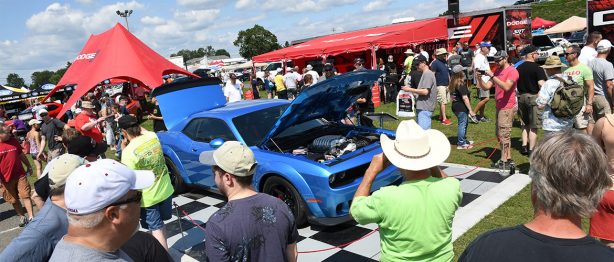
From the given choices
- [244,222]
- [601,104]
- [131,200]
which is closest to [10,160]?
[244,222]

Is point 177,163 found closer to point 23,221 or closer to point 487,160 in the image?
point 23,221

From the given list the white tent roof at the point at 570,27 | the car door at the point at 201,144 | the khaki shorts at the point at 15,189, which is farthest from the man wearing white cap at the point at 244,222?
the white tent roof at the point at 570,27

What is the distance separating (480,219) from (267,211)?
3.09 meters

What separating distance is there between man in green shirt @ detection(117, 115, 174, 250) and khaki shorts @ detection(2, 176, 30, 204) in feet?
10.5

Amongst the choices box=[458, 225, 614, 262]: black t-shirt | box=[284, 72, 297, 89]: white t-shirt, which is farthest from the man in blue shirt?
box=[458, 225, 614, 262]: black t-shirt

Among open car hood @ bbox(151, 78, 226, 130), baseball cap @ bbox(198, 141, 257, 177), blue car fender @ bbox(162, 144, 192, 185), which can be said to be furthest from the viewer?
open car hood @ bbox(151, 78, 226, 130)

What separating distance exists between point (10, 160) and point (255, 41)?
77.4m

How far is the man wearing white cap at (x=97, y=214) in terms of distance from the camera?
4.83 feet

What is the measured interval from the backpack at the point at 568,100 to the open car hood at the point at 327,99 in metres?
2.08

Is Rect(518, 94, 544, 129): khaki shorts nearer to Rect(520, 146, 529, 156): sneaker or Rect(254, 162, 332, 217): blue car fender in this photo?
Rect(520, 146, 529, 156): sneaker

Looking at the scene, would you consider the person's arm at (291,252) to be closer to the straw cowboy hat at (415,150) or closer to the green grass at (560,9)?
the straw cowboy hat at (415,150)

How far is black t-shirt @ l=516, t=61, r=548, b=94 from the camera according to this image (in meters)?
6.21

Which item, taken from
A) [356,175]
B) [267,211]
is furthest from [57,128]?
[267,211]

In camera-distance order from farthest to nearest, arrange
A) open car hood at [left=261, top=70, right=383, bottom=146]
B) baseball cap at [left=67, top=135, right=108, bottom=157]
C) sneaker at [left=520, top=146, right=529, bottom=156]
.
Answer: sneaker at [left=520, top=146, right=529, bottom=156] < open car hood at [left=261, top=70, right=383, bottom=146] < baseball cap at [left=67, top=135, right=108, bottom=157]
